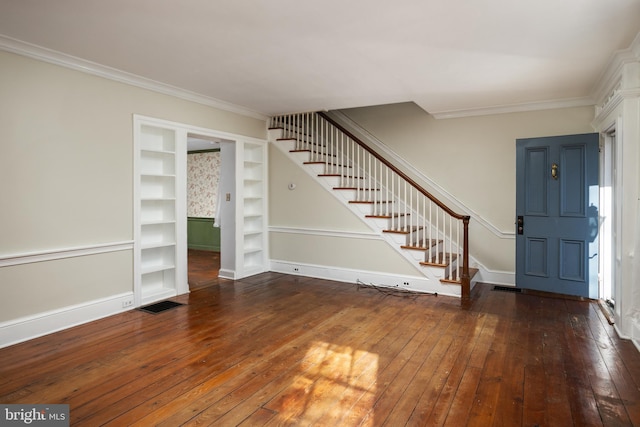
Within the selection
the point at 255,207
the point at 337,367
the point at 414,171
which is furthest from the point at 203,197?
the point at 337,367

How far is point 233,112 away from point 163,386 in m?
3.93

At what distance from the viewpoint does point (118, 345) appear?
10.5 feet

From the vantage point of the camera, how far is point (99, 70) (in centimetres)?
376

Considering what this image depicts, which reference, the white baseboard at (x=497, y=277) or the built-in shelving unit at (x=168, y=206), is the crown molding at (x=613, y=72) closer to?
the white baseboard at (x=497, y=277)

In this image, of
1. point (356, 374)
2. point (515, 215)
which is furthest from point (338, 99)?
point (356, 374)

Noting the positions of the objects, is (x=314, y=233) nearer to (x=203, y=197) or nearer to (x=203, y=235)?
(x=203, y=235)

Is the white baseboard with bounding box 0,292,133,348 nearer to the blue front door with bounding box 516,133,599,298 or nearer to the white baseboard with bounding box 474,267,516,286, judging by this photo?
the white baseboard with bounding box 474,267,516,286

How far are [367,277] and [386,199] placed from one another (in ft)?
4.16

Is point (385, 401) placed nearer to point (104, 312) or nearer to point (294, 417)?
point (294, 417)

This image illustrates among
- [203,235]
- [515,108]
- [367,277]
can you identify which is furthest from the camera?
[203,235]

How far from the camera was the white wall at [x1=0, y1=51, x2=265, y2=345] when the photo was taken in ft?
10.5

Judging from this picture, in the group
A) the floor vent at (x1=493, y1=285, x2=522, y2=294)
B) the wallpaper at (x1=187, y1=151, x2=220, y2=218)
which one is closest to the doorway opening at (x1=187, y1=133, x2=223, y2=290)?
the wallpaper at (x1=187, y1=151, x2=220, y2=218)

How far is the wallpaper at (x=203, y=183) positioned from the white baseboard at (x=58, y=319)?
4.85 m

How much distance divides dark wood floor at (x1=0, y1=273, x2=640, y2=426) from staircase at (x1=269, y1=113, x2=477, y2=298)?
2.80 feet
